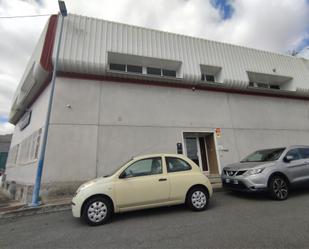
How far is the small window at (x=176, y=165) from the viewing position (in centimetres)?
530

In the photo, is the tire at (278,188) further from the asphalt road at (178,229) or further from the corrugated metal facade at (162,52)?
the corrugated metal facade at (162,52)

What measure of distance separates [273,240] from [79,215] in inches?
159

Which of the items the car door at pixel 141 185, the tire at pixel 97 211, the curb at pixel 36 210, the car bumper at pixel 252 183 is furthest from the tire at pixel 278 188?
the curb at pixel 36 210

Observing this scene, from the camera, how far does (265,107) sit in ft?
39.7

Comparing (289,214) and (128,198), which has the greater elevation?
(128,198)

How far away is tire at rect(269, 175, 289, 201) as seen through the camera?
5.96 meters

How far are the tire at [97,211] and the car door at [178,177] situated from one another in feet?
5.51

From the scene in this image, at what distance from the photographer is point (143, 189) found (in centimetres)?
484

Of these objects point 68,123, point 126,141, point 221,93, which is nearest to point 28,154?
point 68,123

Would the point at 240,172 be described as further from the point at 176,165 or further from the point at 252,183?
the point at 176,165

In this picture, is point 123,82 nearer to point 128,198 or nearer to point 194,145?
point 194,145

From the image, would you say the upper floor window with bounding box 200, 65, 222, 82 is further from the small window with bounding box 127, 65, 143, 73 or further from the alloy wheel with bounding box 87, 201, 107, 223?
the alloy wheel with bounding box 87, 201, 107, 223

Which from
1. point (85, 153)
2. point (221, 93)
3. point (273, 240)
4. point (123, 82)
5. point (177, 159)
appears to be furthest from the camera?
point (221, 93)

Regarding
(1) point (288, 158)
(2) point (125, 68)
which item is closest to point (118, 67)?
(2) point (125, 68)
